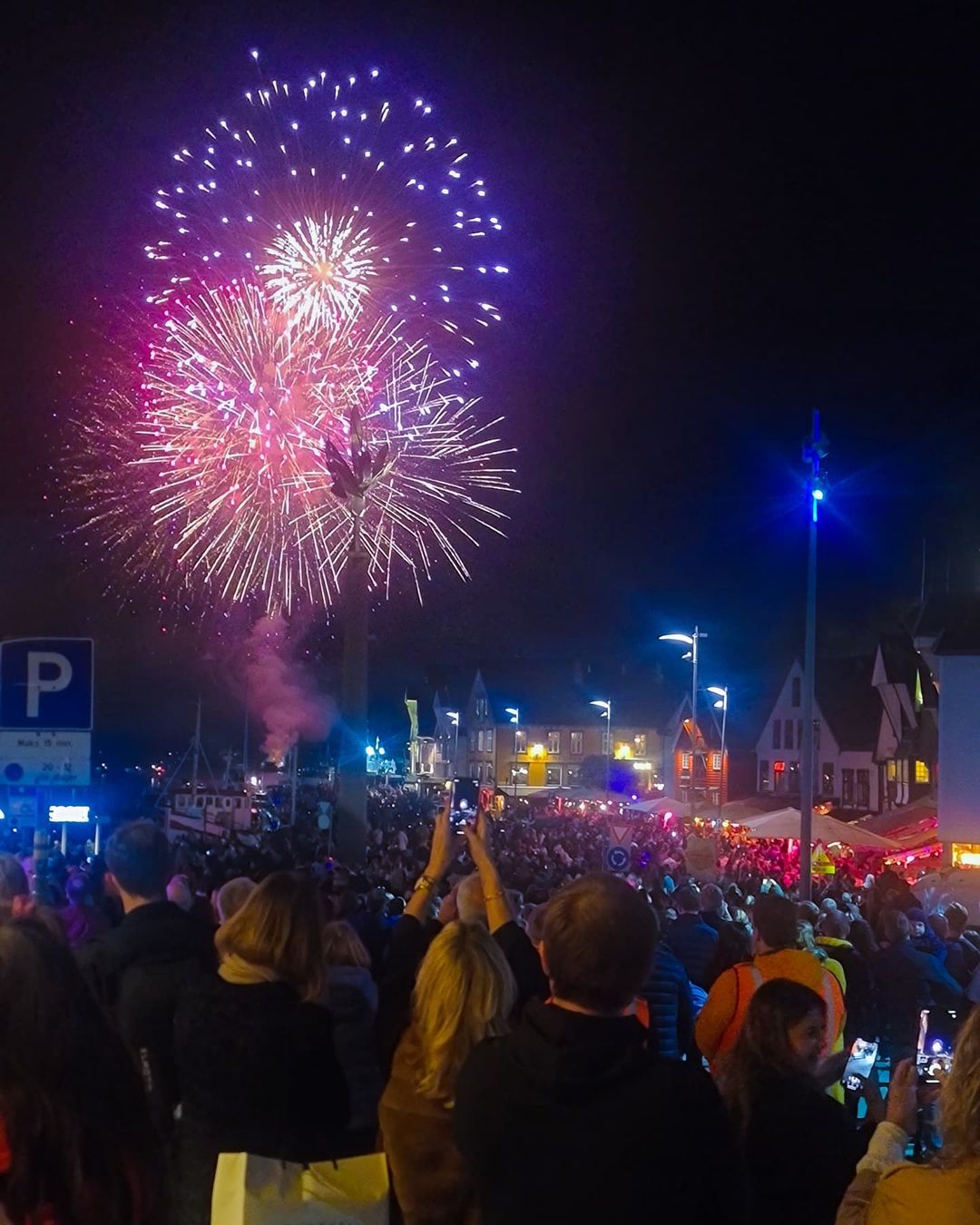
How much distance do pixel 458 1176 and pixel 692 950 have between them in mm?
6962

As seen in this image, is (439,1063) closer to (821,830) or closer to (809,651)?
(809,651)

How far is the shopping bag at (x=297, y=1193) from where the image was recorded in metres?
3.61

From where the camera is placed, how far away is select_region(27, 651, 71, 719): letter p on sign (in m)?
10.0

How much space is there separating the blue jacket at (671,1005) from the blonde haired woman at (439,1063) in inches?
105

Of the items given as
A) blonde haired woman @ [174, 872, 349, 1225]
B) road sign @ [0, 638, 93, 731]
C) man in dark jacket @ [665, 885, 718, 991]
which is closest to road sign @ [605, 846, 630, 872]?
man in dark jacket @ [665, 885, 718, 991]

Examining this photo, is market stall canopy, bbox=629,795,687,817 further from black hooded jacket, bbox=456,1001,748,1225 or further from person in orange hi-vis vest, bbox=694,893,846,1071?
black hooded jacket, bbox=456,1001,748,1225

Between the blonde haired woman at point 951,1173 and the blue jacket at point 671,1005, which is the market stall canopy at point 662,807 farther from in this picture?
the blonde haired woman at point 951,1173

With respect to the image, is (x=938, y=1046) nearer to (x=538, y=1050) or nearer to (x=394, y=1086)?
(x=394, y=1086)

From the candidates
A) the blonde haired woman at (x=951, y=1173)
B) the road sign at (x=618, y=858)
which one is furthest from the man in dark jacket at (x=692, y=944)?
the road sign at (x=618, y=858)

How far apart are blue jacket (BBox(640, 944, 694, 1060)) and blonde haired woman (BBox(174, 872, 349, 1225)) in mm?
3015

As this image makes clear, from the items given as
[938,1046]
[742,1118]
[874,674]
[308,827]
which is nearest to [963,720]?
[308,827]

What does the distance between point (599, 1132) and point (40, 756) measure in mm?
8729

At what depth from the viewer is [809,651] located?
62.9 feet

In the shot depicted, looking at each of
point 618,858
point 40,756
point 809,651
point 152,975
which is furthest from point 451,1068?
point 618,858
